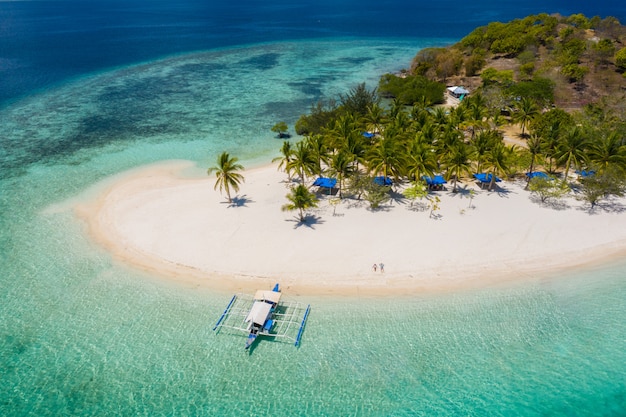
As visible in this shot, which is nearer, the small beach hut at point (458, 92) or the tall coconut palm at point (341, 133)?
the tall coconut palm at point (341, 133)

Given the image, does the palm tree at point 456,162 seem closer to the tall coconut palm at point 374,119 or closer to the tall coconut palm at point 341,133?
the tall coconut palm at point 341,133

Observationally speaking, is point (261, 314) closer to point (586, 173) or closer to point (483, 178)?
point (483, 178)

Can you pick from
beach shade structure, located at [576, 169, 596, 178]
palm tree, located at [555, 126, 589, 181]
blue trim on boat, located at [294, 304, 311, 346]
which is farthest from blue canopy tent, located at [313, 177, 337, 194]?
beach shade structure, located at [576, 169, 596, 178]

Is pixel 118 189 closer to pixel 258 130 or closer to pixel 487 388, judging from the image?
pixel 258 130

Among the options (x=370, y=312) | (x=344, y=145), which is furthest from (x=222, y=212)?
(x=370, y=312)

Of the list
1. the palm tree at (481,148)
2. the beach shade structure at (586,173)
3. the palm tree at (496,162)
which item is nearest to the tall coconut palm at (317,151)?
the palm tree at (481,148)

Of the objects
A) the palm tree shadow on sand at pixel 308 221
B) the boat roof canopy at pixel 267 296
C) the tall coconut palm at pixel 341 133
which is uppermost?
the tall coconut palm at pixel 341 133
